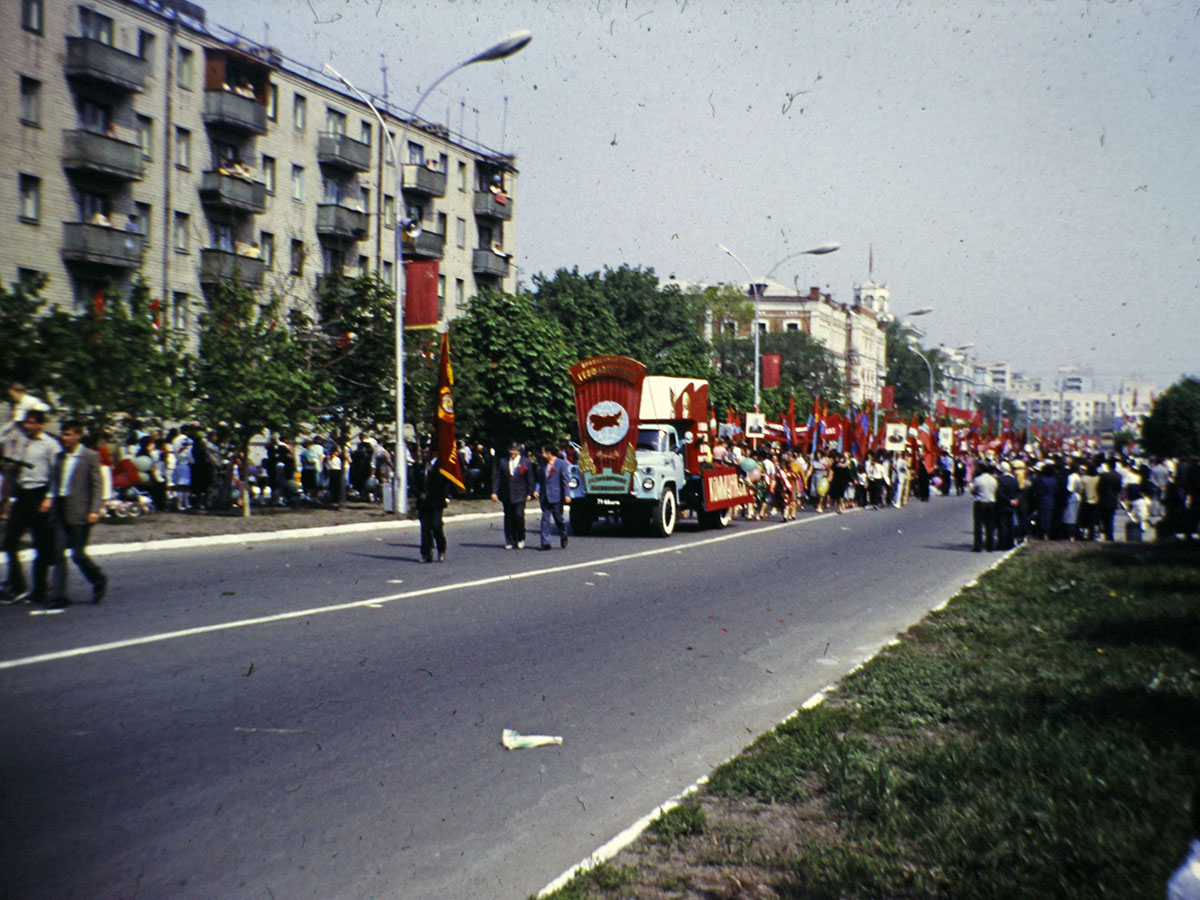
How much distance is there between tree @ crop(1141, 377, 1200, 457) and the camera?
8656cm

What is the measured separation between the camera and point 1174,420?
9069 cm

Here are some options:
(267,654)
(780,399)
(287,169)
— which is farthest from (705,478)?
(780,399)

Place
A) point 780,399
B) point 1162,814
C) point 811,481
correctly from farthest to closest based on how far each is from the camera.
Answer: point 780,399
point 811,481
point 1162,814

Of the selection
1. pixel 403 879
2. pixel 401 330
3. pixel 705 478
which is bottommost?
pixel 403 879

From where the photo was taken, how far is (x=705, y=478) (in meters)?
25.1

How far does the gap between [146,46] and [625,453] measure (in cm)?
2714

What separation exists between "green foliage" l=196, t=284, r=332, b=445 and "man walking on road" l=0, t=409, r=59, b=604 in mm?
11403

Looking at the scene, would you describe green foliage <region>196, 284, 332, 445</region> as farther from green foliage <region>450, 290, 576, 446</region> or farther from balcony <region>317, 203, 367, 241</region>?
balcony <region>317, 203, 367, 241</region>

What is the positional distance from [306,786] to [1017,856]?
322 cm

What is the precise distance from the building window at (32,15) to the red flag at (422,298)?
1317 cm

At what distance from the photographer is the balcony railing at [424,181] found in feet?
187

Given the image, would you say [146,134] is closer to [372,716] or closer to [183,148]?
[183,148]

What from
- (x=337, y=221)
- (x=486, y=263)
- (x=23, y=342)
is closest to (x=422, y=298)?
(x=23, y=342)

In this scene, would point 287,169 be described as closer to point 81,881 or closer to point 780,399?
point 780,399
